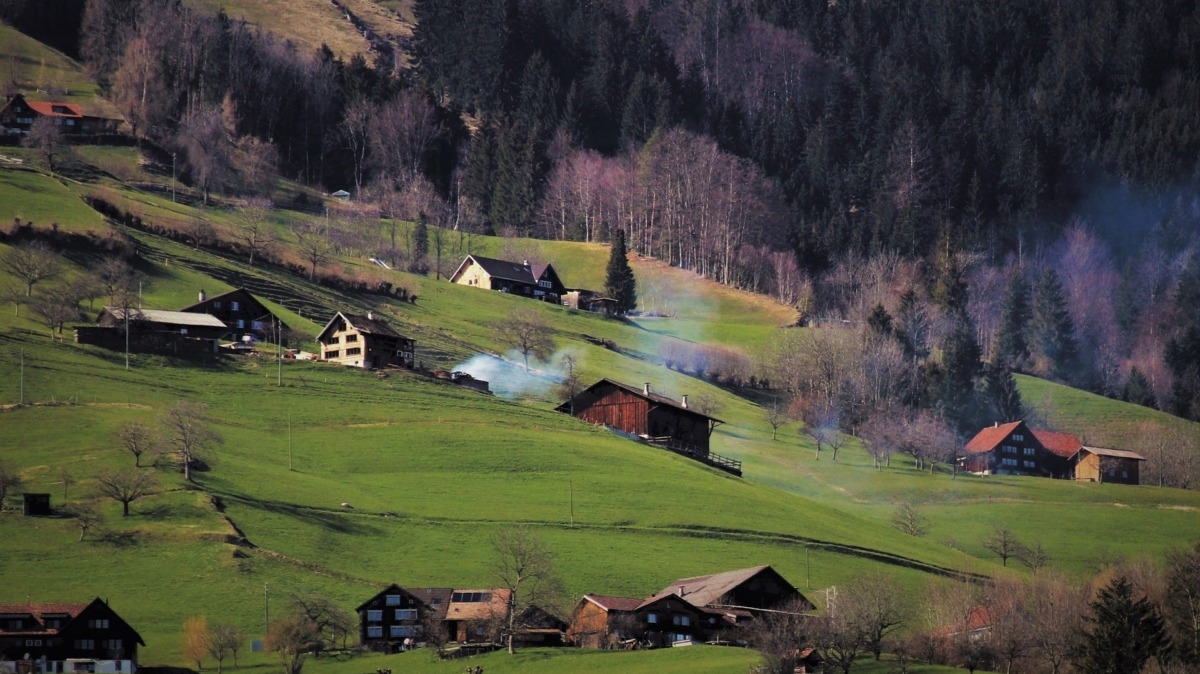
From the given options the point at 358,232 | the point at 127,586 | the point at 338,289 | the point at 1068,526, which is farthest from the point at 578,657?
the point at 358,232

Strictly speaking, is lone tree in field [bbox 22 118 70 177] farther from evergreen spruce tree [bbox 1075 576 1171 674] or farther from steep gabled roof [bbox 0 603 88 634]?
evergreen spruce tree [bbox 1075 576 1171 674]

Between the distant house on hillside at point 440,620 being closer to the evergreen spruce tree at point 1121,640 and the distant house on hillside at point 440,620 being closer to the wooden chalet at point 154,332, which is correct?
the evergreen spruce tree at point 1121,640

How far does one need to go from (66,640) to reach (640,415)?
196ft

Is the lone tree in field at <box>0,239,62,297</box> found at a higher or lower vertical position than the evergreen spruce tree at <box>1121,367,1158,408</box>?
higher

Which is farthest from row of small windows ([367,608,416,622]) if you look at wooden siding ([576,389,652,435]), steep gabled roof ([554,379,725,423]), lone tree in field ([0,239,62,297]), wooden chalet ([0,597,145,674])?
lone tree in field ([0,239,62,297])

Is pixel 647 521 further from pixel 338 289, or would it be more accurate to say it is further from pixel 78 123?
pixel 78 123

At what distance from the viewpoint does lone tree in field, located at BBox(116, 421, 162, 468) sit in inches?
3711

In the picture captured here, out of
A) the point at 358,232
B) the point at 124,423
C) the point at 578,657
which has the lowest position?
the point at 578,657

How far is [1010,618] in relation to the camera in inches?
3302

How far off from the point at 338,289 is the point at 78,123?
45.2 metres

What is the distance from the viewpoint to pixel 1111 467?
481 feet

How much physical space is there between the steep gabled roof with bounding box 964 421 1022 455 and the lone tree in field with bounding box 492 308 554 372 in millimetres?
39586

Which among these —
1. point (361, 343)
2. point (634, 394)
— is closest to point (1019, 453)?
point (634, 394)

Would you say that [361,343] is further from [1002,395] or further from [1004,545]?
[1002,395]
